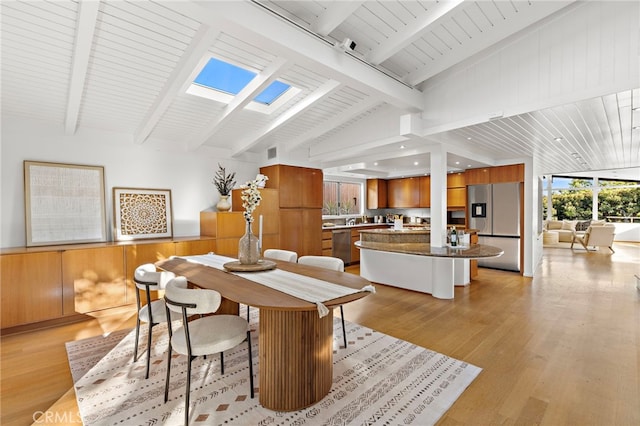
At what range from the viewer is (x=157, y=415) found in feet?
6.20

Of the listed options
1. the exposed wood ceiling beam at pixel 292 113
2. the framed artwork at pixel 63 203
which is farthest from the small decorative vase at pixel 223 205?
the framed artwork at pixel 63 203

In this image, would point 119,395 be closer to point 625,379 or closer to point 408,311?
point 408,311

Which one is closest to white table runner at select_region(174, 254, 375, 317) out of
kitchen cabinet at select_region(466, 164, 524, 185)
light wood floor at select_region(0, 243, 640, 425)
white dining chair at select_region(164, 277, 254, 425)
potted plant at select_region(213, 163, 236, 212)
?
white dining chair at select_region(164, 277, 254, 425)

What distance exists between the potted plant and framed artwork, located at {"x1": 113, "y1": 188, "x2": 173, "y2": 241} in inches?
31.2

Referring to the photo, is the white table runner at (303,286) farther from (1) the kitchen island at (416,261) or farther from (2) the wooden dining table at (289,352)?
(1) the kitchen island at (416,261)

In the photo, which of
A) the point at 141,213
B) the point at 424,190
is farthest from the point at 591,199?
the point at 141,213

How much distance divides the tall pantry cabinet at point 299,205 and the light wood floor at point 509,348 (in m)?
1.76

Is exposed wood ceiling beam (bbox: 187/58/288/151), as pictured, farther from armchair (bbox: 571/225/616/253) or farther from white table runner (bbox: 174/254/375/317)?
armchair (bbox: 571/225/616/253)

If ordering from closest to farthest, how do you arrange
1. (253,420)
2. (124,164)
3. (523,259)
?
(253,420)
(124,164)
(523,259)

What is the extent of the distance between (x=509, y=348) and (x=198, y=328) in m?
2.77

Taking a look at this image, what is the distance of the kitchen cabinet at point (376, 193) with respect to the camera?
846 centimetres

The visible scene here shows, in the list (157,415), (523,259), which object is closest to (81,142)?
(157,415)

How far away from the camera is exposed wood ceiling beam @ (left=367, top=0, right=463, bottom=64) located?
2.46 metres

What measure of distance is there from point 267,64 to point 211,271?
2237 mm
